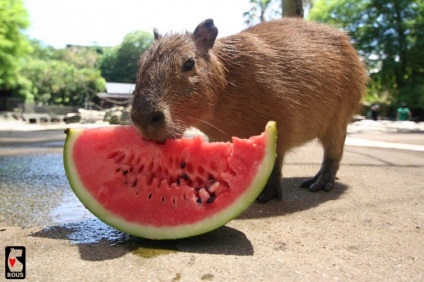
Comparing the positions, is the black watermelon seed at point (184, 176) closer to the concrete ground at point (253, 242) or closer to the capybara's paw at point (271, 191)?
the concrete ground at point (253, 242)

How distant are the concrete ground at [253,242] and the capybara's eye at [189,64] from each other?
977mm

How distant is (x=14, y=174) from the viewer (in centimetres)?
390

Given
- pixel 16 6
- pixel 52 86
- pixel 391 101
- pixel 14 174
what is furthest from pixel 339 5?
pixel 14 174

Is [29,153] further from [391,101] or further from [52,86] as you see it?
[52,86]

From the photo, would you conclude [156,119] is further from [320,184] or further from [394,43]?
[394,43]

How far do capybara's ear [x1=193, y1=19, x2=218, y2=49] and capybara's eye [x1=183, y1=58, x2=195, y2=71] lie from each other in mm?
239

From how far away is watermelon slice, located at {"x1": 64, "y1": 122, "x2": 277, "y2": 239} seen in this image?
190 centimetres

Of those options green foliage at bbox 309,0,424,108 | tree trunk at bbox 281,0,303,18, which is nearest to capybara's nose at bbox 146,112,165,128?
tree trunk at bbox 281,0,303,18

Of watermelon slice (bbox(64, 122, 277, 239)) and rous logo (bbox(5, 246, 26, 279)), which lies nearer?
rous logo (bbox(5, 246, 26, 279))

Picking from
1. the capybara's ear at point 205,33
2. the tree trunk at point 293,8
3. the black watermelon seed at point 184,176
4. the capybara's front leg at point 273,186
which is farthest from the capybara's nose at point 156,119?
the tree trunk at point 293,8

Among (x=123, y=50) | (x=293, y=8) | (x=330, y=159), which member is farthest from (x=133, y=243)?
(x=123, y=50)

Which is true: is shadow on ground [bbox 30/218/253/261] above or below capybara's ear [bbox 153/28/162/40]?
below

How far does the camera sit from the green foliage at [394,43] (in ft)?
85.0

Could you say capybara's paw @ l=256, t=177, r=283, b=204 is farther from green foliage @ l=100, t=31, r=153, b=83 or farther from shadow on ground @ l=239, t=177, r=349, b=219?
green foliage @ l=100, t=31, r=153, b=83
